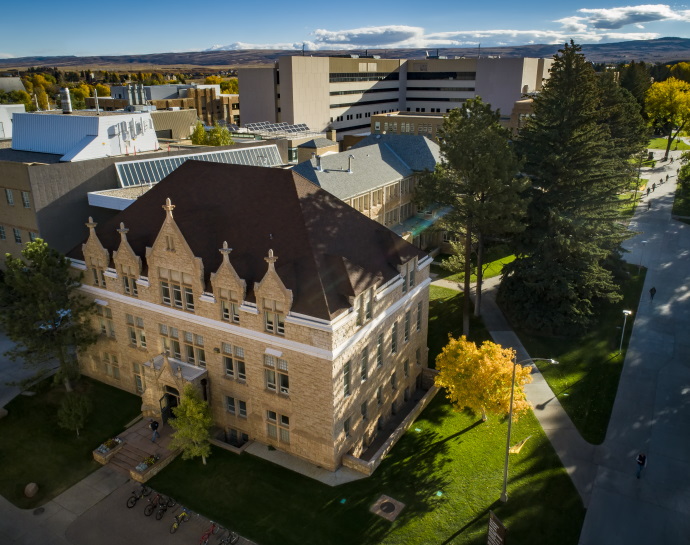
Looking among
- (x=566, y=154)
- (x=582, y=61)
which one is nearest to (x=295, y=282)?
(x=566, y=154)

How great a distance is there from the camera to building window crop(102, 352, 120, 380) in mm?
39287

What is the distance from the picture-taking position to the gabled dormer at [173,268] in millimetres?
31766

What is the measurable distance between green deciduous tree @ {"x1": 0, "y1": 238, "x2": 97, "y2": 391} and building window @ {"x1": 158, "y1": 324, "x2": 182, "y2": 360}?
6.12 metres

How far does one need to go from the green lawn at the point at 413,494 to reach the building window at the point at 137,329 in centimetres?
876

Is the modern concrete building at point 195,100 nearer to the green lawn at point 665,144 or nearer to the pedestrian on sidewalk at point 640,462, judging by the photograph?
the green lawn at point 665,144

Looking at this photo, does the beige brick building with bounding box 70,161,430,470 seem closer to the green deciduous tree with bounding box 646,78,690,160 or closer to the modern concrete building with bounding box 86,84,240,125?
the green deciduous tree with bounding box 646,78,690,160

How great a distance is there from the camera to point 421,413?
1464 inches

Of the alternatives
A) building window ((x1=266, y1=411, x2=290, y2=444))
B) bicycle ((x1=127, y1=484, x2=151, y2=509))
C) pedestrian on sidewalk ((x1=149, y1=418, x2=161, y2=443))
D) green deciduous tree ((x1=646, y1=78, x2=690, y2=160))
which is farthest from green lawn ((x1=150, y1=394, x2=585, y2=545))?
green deciduous tree ((x1=646, y1=78, x2=690, y2=160))

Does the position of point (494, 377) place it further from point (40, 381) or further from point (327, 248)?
point (40, 381)

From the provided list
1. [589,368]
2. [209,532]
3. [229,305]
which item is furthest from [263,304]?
[589,368]

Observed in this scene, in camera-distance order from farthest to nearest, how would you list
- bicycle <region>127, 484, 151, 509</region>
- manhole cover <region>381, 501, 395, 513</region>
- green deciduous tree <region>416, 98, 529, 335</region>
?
green deciduous tree <region>416, 98, 529, 335</region> < bicycle <region>127, 484, 151, 509</region> < manhole cover <region>381, 501, 395, 513</region>

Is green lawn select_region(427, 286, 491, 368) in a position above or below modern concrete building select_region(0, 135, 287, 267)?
below

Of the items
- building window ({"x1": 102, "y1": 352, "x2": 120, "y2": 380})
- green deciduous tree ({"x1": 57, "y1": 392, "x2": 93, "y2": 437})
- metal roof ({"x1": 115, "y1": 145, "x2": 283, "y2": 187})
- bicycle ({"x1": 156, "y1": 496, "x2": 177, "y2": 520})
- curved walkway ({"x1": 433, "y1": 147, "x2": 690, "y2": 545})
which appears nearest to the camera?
curved walkway ({"x1": 433, "y1": 147, "x2": 690, "y2": 545})

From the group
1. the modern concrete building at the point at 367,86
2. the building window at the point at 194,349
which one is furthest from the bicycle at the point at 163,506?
the modern concrete building at the point at 367,86
